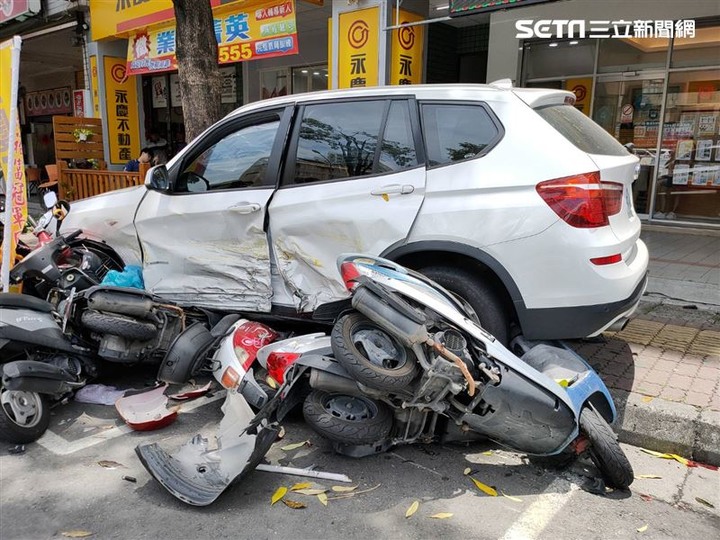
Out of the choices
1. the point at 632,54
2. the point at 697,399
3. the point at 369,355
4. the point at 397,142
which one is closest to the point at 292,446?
the point at 369,355

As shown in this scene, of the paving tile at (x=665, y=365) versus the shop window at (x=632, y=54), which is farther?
the shop window at (x=632, y=54)

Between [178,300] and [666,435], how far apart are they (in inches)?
139

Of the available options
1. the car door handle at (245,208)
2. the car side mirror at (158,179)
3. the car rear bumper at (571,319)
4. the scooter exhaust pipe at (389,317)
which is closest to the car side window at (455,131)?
the car rear bumper at (571,319)

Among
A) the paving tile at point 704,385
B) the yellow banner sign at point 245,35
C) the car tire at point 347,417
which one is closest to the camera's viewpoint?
the car tire at point 347,417

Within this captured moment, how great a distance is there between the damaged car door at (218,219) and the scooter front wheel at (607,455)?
7.68 feet

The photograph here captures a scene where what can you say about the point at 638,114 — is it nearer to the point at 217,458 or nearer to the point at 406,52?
the point at 406,52

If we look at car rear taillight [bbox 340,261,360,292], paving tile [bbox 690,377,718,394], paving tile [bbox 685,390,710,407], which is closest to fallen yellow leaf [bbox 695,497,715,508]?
paving tile [bbox 685,390,710,407]

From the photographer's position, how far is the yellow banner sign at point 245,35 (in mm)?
8969

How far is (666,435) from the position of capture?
341 cm

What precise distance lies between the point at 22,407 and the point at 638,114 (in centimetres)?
1006

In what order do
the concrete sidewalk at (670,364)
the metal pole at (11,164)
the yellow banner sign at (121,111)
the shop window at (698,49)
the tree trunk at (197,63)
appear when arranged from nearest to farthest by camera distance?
the concrete sidewalk at (670,364) → the metal pole at (11,164) → the tree trunk at (197,63) → the shop window at (698,49) → the yellow banner sign at (121,111)

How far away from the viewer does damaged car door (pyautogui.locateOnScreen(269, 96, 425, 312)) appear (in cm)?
368

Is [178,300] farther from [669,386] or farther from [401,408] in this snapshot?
[669,386]

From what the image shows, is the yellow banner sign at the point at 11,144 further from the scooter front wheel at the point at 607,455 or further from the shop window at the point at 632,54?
the shop window at the point at 632,54
